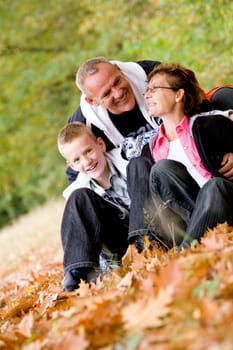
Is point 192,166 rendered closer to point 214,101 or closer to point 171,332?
point 214,101

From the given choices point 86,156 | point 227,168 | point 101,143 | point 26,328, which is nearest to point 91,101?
point 101,143

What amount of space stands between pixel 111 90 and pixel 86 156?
47 centimetres

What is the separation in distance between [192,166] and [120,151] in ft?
2.36

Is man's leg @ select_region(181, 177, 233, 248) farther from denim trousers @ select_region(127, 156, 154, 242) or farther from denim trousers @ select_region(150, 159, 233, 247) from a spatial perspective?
denim trousers @ select_region(127, 156, 154, 242)

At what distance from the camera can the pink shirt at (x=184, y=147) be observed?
3.43 meters

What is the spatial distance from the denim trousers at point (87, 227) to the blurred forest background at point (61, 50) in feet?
14.7

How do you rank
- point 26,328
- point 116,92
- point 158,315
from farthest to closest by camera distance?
point 116,92
point 26,328
point 158,315

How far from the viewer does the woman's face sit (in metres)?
3.59

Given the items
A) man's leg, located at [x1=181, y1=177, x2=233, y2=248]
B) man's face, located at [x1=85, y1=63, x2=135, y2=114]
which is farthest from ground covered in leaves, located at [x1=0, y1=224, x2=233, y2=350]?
man's face, located at [x1=85, y1=63, x2=135, y2=114]

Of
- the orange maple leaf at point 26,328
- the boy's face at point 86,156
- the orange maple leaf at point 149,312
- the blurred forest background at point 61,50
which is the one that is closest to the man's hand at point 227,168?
the boy's face at point 86,156

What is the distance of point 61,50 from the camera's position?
664 inches

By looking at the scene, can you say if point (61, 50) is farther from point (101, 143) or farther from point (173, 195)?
point (173, 195)

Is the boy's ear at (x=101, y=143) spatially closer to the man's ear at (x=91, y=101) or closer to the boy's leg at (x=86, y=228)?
the man's ear at (x=91, y=101)

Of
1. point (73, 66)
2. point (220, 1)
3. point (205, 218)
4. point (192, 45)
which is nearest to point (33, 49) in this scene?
point (73, 66)
